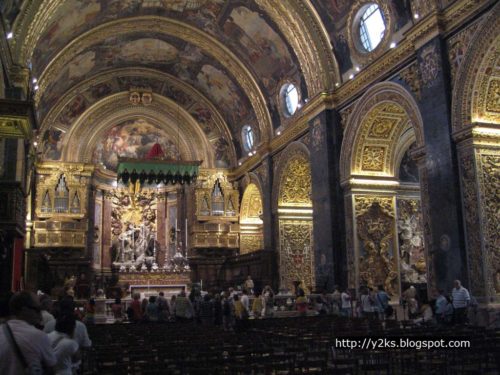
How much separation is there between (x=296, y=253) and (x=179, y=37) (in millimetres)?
10657

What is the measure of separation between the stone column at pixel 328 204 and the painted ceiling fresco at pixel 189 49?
2.58 metres

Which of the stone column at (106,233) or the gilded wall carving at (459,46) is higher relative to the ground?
the gilded wall carving at (459,46)

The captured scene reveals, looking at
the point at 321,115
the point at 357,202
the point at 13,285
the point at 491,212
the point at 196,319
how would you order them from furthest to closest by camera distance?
the point at 321,115
the point at 357,202
the point at 196,319
the point at 13,285
the point at 491,212

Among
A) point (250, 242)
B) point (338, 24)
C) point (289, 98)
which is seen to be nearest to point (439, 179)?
point (338, 24)

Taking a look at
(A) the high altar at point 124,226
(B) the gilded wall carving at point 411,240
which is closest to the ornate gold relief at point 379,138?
(B) the gilded wall carving at point 411,240

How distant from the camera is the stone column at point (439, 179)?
1238 centimetres

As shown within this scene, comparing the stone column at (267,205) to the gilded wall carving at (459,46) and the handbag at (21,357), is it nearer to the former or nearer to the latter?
the gilded wall carving at (459,46)

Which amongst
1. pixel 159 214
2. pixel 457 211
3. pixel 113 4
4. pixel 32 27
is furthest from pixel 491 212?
pixel 159 214

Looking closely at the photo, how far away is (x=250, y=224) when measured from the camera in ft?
91.7

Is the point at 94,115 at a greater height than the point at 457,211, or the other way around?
the point at 94,115

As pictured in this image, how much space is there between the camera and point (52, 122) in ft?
84.4

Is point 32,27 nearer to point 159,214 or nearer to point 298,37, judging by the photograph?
point 298,37

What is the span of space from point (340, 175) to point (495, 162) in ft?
20.6

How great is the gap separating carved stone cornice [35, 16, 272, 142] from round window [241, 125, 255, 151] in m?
1.99
